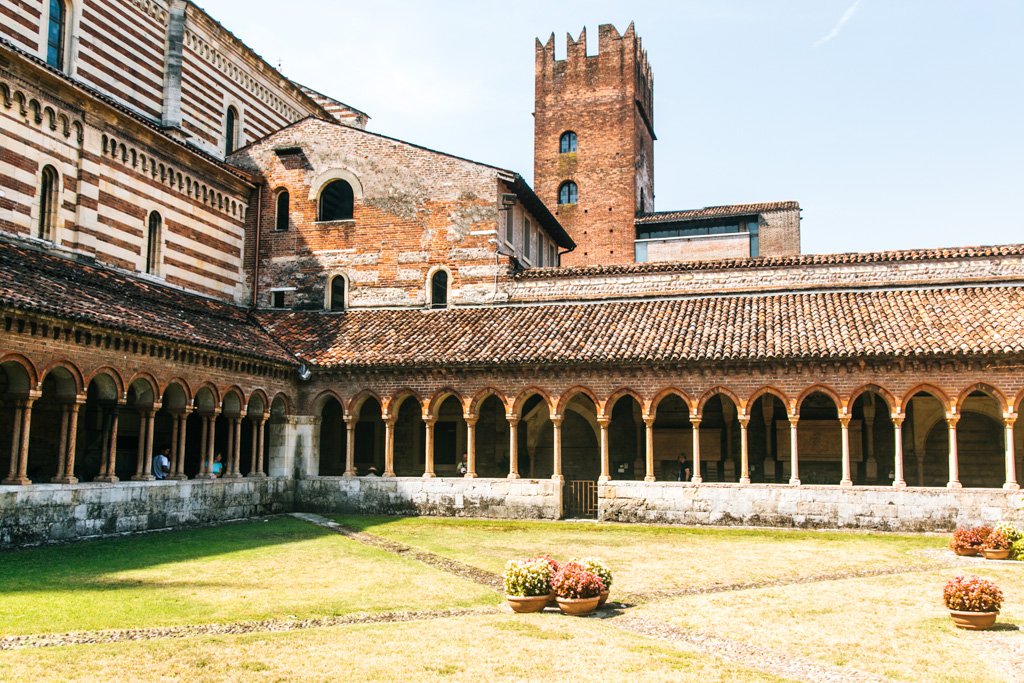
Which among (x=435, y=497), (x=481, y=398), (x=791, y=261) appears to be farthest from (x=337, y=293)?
(x=791, y=261)

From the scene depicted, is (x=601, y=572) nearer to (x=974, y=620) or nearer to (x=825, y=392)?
(x=974, y=620)

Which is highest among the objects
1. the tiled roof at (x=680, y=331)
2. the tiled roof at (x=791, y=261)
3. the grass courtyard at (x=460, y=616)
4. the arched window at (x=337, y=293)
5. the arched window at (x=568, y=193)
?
the arched window at (x=568, y=193)

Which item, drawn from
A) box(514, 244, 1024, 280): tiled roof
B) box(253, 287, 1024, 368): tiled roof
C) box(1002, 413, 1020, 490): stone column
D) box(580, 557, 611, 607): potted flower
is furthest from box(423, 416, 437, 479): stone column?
box(1002, 413, 1020, 490): stone column

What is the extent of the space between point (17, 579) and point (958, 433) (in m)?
23.7

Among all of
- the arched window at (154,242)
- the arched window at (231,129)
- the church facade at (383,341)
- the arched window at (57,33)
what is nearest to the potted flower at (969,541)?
the church facade at (383,341)

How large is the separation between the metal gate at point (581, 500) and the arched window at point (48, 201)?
15.2m

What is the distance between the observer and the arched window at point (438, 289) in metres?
30.7

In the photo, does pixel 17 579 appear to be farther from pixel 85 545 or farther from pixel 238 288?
pixel 238 288

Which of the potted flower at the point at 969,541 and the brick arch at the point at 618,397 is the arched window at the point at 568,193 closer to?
the brick arch at the point at 618,397

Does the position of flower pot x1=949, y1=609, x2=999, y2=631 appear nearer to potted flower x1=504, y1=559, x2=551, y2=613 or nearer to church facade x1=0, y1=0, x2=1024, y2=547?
potted flower x1=504, y1=559, x2=551, y2=613

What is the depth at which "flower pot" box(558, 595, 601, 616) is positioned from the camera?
40.1ft

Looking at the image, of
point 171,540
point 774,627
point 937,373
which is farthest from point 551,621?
point 937,373

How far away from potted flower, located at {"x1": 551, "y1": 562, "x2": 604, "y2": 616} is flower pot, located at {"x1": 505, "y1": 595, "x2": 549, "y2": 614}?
0.76 feet

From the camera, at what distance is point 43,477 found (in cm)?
2136
